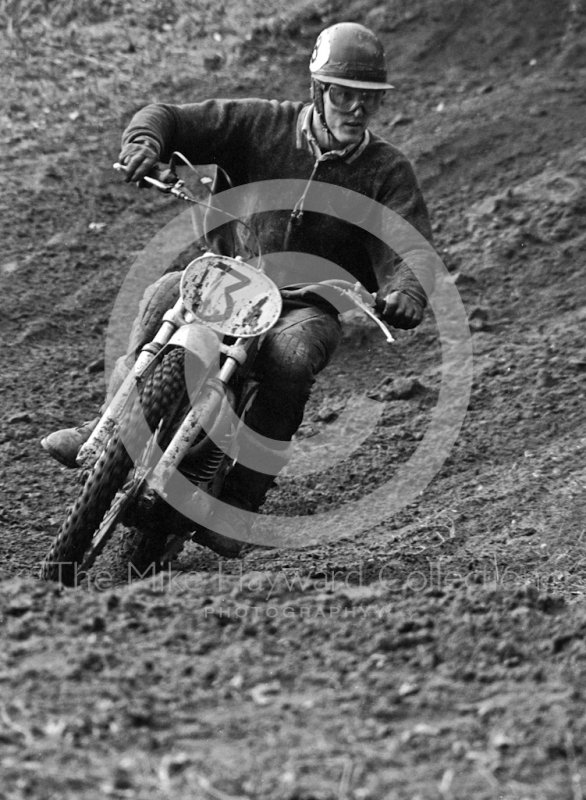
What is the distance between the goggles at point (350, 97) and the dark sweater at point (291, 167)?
9.0 inches

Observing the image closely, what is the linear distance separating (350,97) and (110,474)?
5.99 feet

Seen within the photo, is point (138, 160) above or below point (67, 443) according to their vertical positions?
above

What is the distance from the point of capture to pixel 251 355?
15.9ft

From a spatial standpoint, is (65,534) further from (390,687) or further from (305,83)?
(305,83)

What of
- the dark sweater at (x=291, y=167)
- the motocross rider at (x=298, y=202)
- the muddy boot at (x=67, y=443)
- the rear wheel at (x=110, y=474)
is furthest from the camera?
the dark sweater at (x=291, y=167)

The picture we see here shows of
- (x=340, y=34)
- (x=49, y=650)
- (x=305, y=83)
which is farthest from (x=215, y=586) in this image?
(x=305, y=83)

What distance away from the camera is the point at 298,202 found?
5.23 metres

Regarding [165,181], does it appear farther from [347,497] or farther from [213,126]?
[347,497]

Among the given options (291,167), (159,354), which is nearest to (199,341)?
(159,354)

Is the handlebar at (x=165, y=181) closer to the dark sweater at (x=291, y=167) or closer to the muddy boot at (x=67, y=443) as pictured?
the dark sweater at (x=291, y=167)

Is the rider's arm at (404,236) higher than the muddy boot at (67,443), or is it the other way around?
the rider's arm at (404,236)

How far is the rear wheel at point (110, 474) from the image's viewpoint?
438 cm

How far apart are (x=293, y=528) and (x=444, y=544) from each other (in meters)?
0.73

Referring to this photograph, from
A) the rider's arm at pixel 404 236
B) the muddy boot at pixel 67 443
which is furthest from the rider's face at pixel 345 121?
the muddy boot at pixel 67 443
